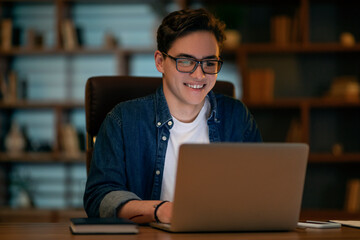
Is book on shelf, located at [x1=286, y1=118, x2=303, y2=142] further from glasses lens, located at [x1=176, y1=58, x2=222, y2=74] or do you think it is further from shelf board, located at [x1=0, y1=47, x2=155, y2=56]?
glasses lens, located at [x1=176, y1=58, x2=222, y2=74]

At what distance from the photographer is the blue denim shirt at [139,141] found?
1676 millimetres

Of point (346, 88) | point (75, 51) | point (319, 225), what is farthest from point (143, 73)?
point (319, 225)

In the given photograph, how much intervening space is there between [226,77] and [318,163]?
919 mm

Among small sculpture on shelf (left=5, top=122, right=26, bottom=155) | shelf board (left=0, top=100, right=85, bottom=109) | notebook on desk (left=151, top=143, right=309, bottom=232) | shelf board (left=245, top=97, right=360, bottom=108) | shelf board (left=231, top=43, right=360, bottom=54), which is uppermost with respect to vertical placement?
shelf board (left=231, top=43, right=360, bottom=54)

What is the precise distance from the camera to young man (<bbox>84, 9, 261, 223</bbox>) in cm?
179

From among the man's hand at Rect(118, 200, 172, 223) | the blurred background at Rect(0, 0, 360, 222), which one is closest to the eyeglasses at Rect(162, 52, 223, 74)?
the man's hand at Rect(118, 200, 172, 223)

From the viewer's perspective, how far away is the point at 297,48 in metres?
3.96

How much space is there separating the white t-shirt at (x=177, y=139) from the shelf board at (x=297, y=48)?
2.15 meters

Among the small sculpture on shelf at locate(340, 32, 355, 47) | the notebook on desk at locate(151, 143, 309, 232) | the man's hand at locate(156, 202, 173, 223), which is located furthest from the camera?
the small sculpture on shelf at locate(340, 32, 355, 47)

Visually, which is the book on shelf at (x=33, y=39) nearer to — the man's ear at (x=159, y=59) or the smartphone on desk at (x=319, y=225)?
the man's ear at (x=159, y=59)

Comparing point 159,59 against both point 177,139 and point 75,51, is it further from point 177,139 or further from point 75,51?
point 75,51

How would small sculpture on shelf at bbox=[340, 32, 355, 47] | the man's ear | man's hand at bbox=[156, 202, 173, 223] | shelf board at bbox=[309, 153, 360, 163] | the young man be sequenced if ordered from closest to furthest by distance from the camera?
man's hand at bbox=[156, 202, 173, 223]
the young man
the man's ear
shelf board at bbox=[309, 153, 360, 163]
small sculpture on shelf at bbox=[340, 32, 355, 47]

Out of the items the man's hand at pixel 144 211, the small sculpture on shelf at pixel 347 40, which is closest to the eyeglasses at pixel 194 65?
the man's hand at pixel 144 211

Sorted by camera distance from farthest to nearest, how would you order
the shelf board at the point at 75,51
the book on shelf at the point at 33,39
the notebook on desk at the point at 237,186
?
the book on shelf at the point at 33,39
the shelf board at the point at 75,51
the notebook on desk at the point at 237,186
